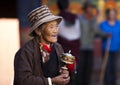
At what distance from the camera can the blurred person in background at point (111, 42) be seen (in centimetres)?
1155

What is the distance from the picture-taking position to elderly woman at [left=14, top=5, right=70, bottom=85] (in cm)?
576

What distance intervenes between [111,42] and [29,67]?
5.97 metres

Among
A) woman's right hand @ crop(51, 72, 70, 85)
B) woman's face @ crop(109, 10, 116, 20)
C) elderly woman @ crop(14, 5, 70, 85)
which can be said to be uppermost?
woman's face @ crop(109, 10, 116, 20)

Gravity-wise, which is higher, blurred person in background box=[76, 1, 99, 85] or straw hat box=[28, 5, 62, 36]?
straw hat box=[28, 5, 62, 36]

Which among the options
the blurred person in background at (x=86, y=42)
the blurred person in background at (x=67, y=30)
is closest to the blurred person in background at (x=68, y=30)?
the blurred person in background at (x=67, y=30)

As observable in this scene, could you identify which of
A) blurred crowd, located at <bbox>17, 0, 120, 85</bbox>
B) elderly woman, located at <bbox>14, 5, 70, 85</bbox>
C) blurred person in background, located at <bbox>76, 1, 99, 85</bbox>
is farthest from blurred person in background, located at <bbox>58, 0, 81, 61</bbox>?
elderly woman, located at <bbox>14, 5, 70, 85</bbox>

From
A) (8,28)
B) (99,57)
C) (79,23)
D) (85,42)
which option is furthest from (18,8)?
(99,57)

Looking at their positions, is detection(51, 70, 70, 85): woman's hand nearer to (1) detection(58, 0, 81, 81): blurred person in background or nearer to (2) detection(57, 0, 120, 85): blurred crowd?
(1) detection(58, 0, 81, 81): blurred person in background

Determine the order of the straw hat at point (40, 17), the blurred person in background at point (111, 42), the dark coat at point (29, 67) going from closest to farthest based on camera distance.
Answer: the dark coat at point (29, 67) → the straw hat at point (40, 17) → the blurred person in background at point (111, 42)

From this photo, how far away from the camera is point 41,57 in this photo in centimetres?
590

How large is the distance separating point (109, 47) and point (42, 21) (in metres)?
5.88

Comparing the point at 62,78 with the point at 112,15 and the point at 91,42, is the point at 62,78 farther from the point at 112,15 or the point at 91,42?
the point at 112,15

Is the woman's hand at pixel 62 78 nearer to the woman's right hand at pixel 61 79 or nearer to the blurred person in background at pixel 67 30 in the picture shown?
the woman's right hand at pixel 61 79

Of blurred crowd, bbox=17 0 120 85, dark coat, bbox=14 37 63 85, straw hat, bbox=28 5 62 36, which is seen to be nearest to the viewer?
dark coat, bbox=14 37 63 85
